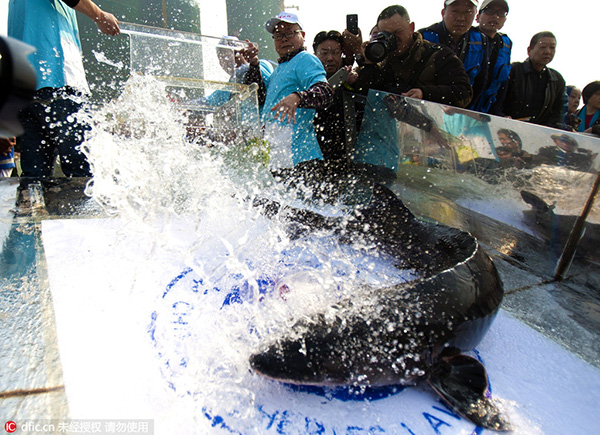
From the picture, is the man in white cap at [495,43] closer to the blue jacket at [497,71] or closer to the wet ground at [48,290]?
the blue jacket at [497,71]

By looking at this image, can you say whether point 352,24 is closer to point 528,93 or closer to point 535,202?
point 528,93

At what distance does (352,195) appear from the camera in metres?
3.50

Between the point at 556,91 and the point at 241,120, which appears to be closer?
the point at 556,91

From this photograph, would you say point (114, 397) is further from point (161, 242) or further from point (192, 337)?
point (161, 242)

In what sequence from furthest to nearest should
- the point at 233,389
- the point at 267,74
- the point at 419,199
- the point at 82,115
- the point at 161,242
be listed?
the point at 267,74 → the point at 419,199 → the point at 82,115 → the point at 161,242 → the point at 233,389

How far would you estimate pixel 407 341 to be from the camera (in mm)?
1371

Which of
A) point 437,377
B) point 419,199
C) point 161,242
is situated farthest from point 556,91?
point 161,242

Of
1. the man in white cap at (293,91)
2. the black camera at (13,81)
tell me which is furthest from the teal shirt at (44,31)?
the black camera at (13,81)

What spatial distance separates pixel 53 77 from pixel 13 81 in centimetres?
277

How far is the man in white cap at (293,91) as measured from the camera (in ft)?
9.59

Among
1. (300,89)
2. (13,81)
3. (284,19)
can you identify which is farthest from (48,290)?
(284,19)

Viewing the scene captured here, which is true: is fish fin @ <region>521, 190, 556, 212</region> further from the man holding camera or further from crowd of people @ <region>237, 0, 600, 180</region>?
the man holding camera

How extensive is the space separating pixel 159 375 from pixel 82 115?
2674 mm

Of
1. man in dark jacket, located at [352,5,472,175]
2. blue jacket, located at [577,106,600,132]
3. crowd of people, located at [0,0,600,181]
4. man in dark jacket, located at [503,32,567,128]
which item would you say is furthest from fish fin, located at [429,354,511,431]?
blue jacket, located at [577,106,600,132]
